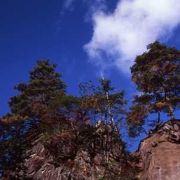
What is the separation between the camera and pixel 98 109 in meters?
36.3

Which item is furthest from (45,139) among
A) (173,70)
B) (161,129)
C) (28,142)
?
(173,70)

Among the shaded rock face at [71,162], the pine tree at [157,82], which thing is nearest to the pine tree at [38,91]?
the shaded rock face at [71,162]

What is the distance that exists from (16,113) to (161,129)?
1589 centimetres

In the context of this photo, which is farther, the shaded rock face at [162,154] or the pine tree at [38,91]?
the pine tree at [38,91]

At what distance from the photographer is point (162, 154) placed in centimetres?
3456

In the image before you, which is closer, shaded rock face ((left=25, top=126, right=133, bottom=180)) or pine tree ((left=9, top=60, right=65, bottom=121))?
shaded rock face ((left=25, top=126, right=133, bottom=180))

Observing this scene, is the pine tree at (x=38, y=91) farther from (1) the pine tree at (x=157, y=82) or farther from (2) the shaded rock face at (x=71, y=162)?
(1) the pine tree at (x=157, y=82)

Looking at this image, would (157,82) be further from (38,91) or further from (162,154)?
(38,91)

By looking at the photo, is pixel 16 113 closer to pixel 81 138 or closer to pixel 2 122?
pixel 2 122

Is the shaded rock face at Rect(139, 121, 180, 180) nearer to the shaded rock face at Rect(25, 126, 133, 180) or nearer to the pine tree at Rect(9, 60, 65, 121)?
the shaded rock face at Rect(25, 126, 133, 180)

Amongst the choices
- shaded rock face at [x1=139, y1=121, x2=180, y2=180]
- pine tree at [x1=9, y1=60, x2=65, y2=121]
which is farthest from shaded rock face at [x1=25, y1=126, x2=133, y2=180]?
pine tree at [x1=9, y1=60, x2=65, y2=121]

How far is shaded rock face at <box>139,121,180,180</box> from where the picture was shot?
32719mm

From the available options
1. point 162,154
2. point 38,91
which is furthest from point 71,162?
point 38,91

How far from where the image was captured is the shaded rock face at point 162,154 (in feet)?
107
